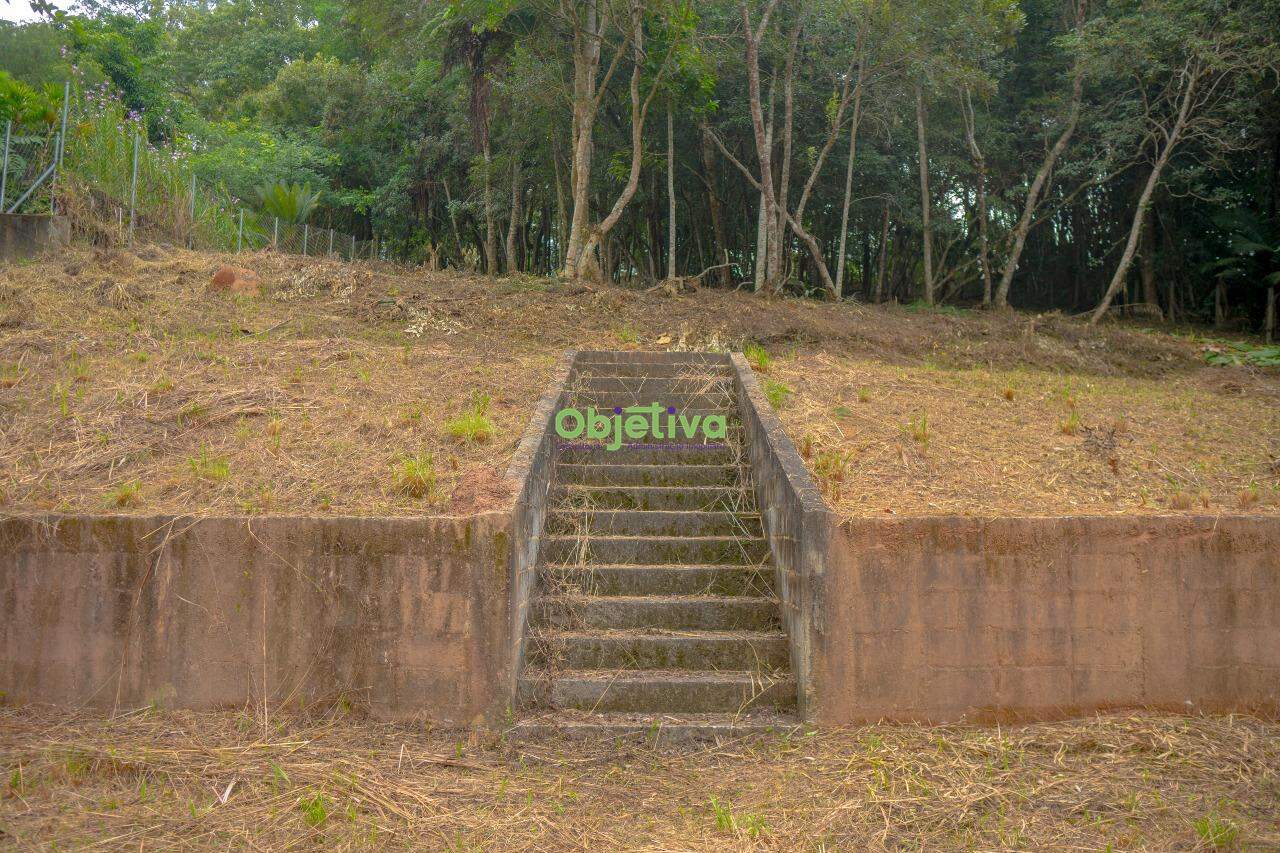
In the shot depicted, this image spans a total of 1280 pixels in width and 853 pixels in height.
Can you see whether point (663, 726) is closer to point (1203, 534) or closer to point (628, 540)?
point (628, 540)

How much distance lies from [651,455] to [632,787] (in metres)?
2.91

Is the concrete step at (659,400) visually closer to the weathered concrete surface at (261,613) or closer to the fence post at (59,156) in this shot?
the weathered concrete surface at (261,613)

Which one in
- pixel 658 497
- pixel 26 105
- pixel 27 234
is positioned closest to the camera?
pixel 658 497

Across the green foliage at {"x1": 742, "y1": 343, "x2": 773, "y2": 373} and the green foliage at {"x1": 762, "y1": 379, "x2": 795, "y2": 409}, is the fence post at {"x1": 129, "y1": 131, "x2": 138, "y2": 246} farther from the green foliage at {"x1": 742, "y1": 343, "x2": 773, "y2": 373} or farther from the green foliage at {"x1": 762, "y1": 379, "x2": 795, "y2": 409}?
the green foliage at {"x1": 762, "y1": 379, "x2": 795, "y2": 409}

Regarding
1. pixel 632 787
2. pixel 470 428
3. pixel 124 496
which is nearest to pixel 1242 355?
pixel 470 428

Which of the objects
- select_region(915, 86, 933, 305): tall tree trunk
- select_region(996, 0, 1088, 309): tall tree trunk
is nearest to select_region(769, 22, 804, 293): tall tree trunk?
select_region(915, 86, 933, 305): tall tree trunk

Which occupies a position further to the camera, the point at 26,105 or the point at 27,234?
the point at 26,105

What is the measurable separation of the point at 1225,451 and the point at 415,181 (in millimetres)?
17395

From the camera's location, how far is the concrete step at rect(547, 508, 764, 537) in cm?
575

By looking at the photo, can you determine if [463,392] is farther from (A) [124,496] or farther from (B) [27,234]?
(B) [27,234]

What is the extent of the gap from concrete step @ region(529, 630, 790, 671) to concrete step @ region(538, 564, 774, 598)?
0.46 m

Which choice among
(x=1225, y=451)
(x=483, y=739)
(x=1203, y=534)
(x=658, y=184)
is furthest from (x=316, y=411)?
(x=658, y=184)

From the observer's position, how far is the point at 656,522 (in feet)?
19.0

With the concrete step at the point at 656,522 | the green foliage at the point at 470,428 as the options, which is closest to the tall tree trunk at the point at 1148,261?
the concrete step at the point at 656,522
